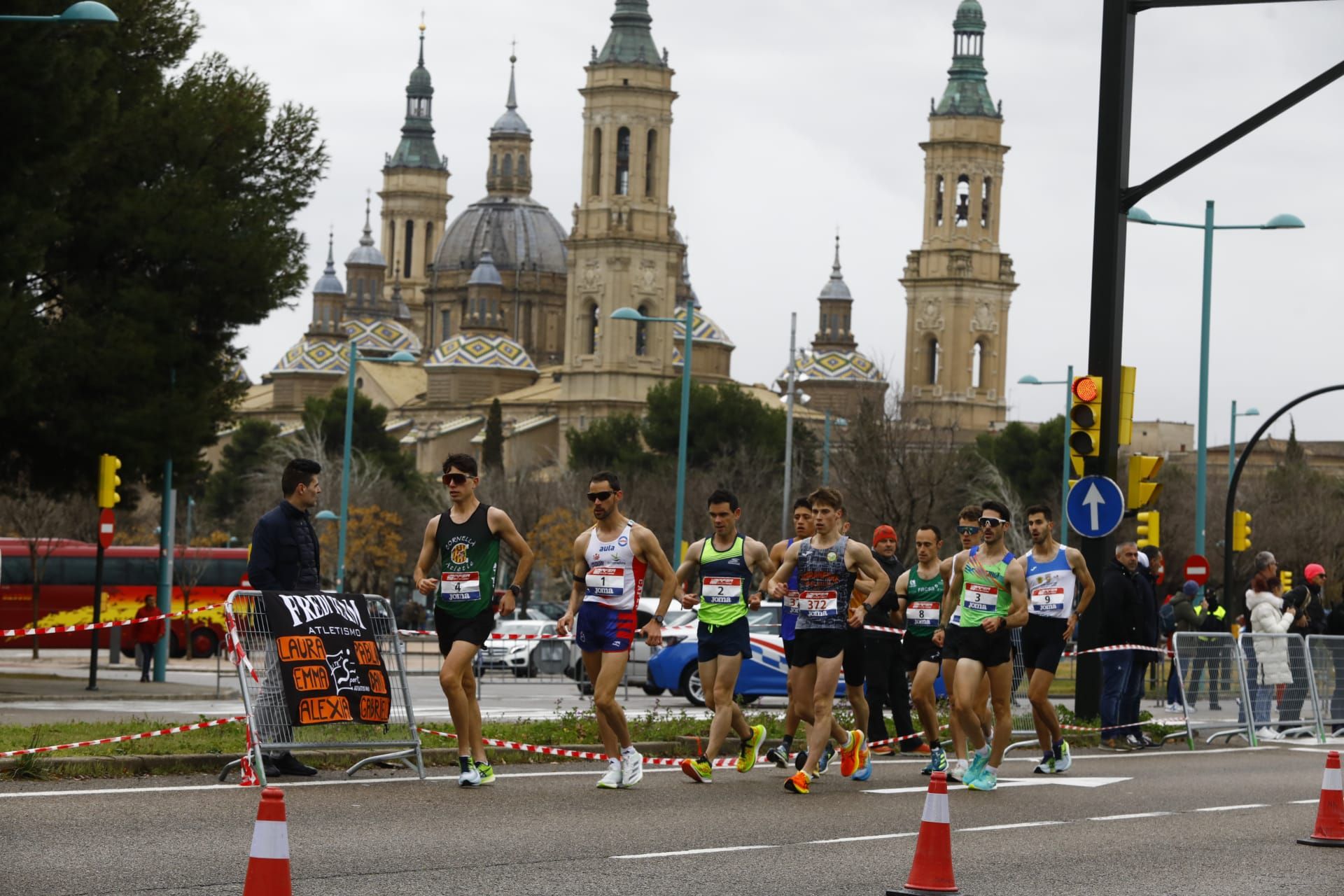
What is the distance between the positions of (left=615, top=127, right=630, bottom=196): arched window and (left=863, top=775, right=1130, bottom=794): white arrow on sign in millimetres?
123011

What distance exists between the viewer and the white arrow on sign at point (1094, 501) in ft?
63.9

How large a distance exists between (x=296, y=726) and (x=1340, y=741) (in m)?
12.3

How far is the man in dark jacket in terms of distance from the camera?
13.8 m

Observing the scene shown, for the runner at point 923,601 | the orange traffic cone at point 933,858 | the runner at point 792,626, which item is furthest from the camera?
the runner at point 923,601

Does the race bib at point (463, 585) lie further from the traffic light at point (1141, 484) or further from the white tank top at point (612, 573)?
the traffic light at point (1141, 484)

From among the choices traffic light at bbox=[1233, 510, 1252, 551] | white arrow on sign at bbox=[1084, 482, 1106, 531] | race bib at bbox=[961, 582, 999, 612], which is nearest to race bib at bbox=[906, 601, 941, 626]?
race bib at bbox=[961, 582, 999, 612]

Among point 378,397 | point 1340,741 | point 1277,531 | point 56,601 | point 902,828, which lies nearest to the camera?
point 902,828

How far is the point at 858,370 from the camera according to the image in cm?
17275

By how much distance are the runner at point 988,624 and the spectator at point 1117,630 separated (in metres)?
5.42

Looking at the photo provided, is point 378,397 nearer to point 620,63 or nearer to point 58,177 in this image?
point 620,63

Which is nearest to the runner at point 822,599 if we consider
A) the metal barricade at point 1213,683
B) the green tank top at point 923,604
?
the green tank top at point 923,604

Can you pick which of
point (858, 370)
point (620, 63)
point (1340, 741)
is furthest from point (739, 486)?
point (858, 370)

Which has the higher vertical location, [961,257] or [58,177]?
[961,257]

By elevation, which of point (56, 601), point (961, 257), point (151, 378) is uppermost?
point (961, 257)
